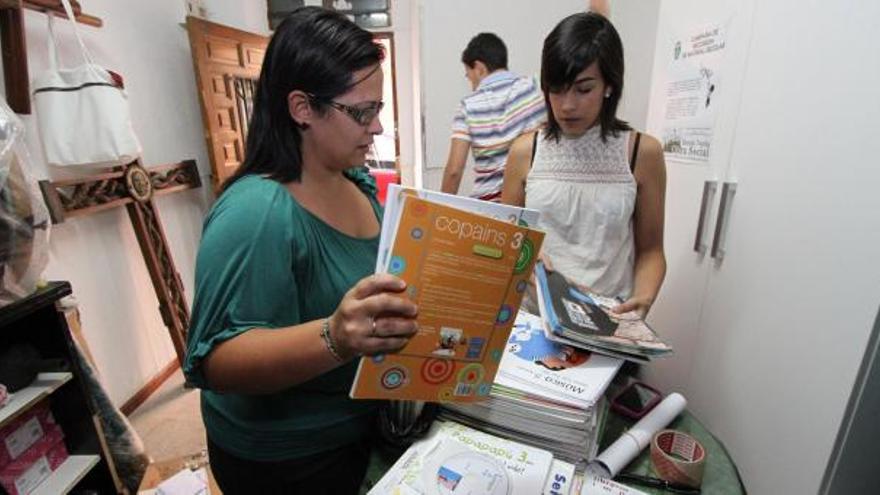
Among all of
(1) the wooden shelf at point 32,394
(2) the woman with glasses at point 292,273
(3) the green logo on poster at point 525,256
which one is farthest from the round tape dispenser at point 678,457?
(1) the wooden shelf at point 32,394

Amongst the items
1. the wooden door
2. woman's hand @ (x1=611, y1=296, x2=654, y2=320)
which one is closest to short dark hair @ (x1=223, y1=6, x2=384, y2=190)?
woman's hand @ (x1=611, y1=296, x2=654, y2=320)

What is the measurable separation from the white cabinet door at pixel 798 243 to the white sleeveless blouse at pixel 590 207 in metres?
0.30

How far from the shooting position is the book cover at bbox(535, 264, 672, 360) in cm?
66

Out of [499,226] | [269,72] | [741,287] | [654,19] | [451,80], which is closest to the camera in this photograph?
[499,226]

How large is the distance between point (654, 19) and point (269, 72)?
8.43ft

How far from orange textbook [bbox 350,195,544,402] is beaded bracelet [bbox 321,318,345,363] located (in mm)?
36

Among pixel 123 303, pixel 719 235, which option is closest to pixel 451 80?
pixel 719 235

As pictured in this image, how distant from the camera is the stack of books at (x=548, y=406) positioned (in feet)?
1.94

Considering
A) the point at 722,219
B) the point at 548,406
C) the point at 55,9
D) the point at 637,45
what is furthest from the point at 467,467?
the point at 637,45

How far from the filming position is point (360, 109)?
2.30ft

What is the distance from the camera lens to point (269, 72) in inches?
27.7

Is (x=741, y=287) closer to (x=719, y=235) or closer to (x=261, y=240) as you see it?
(x=719, y=235)

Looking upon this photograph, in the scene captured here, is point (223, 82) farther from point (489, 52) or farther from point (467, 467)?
point (467, 467)

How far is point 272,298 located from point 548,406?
1.32ft
